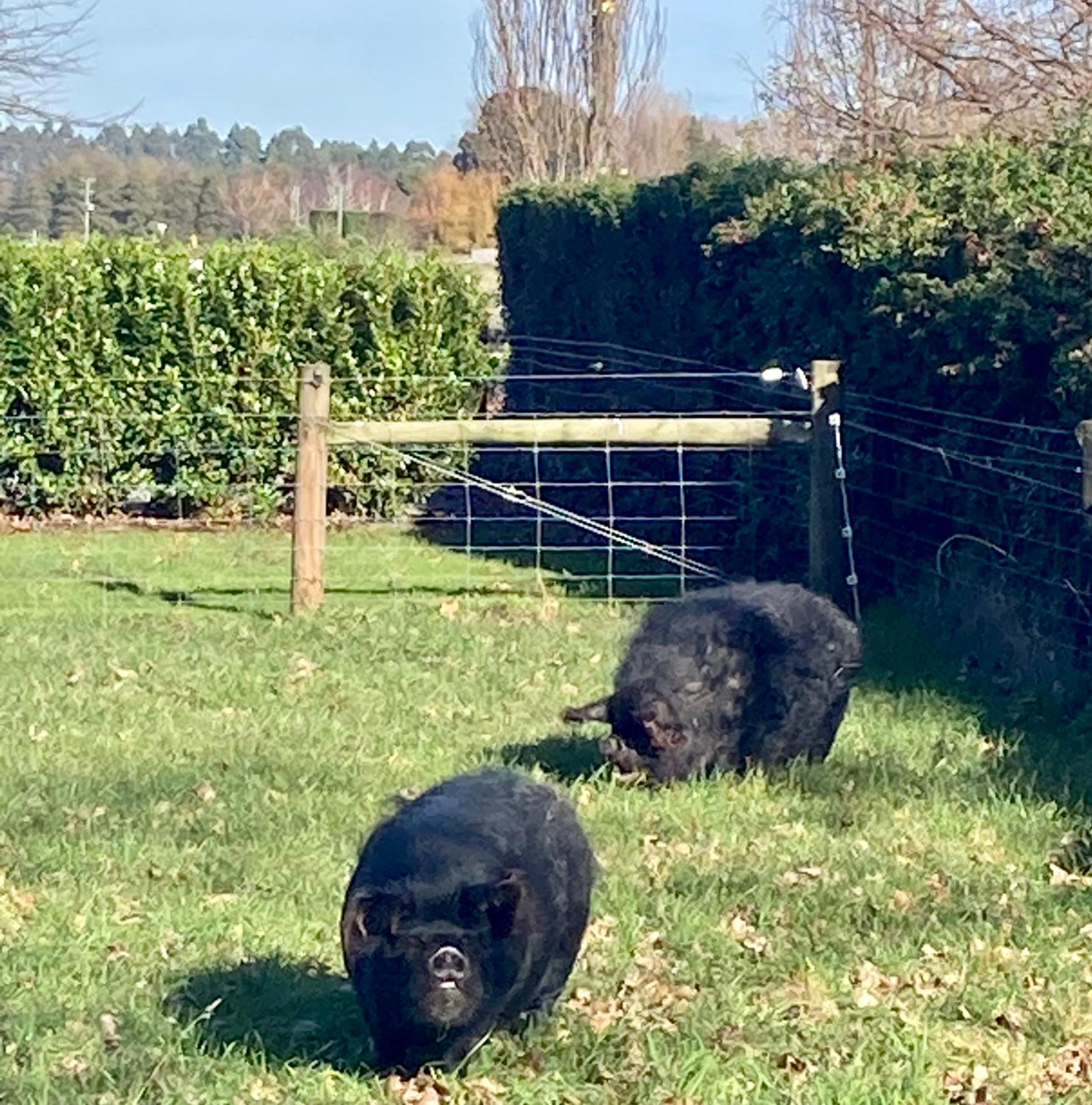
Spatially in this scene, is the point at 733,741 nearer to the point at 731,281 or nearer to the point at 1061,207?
the point at 1061,207

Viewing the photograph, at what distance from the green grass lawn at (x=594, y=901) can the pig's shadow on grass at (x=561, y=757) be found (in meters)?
0.03

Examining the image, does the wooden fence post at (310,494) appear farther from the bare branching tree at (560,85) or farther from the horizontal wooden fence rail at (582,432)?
the bare branching tree at (560,85)

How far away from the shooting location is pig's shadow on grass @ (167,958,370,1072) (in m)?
5.54

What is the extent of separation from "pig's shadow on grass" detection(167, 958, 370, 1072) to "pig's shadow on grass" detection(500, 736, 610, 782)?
249 cm

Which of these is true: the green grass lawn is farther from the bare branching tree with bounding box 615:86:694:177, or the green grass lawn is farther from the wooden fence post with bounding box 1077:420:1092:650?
the bare branching tree with bounding box 615:86:694:177

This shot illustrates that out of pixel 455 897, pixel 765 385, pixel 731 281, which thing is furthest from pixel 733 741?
pixel 731 281

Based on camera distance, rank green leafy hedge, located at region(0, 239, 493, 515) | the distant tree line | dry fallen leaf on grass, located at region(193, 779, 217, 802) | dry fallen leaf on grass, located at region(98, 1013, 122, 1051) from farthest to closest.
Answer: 1. the distant tree line
2. green leafy hedge, located at region(0, 239, 493, 515)
3. dry fallen leaf on grass, located at region(193, 779, 217, 802)
4. dry fallen leaf on grass, located at region(98, 1013, 122, 1051)

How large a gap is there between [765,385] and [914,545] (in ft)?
6.59

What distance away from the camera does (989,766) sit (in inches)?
343

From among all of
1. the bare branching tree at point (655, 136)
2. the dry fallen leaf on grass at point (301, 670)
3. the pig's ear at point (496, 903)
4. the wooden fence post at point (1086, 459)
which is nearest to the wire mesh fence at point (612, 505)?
the wooden fence post at point (1086, 459)

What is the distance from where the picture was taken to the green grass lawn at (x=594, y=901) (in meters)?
5.46

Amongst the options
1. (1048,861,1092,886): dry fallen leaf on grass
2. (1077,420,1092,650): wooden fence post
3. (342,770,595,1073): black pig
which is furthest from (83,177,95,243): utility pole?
(342,770,595,1073): black pig

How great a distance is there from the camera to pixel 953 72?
54.3 ft

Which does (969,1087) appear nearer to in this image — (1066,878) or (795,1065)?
(795,1065)
